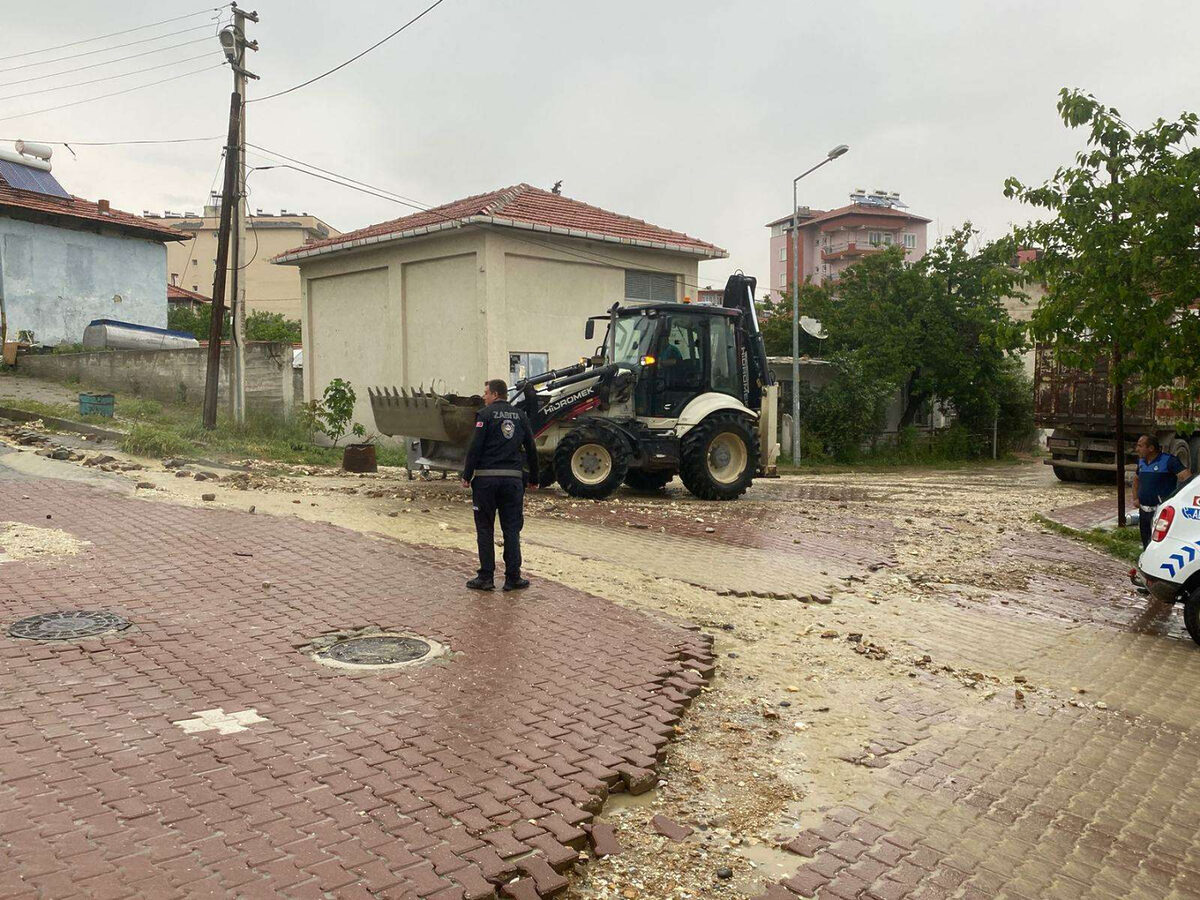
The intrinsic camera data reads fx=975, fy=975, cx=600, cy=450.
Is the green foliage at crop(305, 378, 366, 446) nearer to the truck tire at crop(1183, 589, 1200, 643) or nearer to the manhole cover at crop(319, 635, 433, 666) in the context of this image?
the manhole cover at crop(319, 635, 433, 666)

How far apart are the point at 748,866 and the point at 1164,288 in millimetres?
8729

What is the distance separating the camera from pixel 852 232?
7569 cm

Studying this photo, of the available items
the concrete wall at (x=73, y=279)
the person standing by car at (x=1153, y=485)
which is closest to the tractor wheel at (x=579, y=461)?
the person standing by car at (x=1153, y=485)

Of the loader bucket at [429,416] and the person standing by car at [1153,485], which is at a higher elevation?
the loader bucket at [429,416]

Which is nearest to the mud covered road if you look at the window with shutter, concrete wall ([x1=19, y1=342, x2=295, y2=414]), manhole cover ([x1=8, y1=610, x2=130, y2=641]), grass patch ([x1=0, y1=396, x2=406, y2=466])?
manhole cover ([x1=8, y1=610, x2=130, y2=641])

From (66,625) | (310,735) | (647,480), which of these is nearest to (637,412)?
(647,480)

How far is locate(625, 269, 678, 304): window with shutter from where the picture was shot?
2444 cm

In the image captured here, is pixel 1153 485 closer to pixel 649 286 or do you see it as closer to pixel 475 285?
pixel 475 285

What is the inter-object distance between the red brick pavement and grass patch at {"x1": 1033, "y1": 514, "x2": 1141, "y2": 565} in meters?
7.99

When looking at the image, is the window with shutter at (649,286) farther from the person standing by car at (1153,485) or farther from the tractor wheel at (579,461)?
the person standing by car at (1153,485)

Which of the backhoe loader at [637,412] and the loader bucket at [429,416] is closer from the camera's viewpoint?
the loader bucket at [429,416]

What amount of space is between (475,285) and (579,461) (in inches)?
331

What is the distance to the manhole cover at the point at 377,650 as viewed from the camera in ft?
20.3

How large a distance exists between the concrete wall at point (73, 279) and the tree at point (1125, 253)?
28.0 meters
